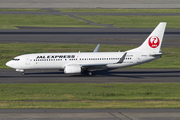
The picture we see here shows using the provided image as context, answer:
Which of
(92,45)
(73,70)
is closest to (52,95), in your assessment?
(73,70)

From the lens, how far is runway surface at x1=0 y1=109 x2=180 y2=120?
82.9ft

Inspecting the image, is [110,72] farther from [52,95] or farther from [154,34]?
[52,95]

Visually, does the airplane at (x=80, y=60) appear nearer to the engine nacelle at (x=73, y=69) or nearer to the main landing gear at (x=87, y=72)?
the main landing gear at (x=87, y=72)

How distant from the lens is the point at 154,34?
4850 centimetres

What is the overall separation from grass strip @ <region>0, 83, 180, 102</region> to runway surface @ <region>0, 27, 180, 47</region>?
113 ft

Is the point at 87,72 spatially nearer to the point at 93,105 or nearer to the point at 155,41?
the point at 155,41

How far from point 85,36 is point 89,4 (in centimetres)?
7909

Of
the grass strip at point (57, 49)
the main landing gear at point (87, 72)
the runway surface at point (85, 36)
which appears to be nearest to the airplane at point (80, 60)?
the main landing gear at point (87, 72)

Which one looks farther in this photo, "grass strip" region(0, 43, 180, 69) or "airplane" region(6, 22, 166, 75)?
"grass strip" region(0, 43, 180, 69)

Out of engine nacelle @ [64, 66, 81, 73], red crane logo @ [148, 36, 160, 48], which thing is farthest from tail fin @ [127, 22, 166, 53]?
engine nacelle @ [64, 66, 81, 73]

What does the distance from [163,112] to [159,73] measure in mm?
21981

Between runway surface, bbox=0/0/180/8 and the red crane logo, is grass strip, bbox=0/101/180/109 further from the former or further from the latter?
runway surface, bbox=0/0/180/8

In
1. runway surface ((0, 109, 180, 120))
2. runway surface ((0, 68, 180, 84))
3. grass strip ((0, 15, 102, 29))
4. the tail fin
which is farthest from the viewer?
grass strip ((0, 15, 102, 29))

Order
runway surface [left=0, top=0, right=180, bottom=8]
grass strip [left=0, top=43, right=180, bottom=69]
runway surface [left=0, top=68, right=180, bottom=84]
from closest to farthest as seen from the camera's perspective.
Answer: runway surface [left=0, top=68, right=180, bottom=84] < grass strip [left=0, top=43, right=180, bottom=69] < runway surface [left=0, top=0, right=180, bottom=8]
